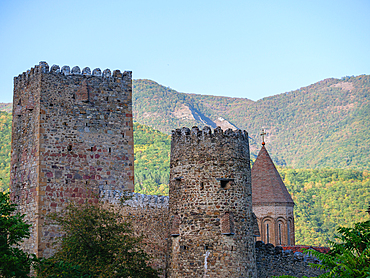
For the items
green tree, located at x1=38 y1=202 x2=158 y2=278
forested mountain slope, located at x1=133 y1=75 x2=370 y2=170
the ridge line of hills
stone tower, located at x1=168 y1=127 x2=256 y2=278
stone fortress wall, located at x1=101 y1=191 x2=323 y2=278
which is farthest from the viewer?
forested mountain slope, located at x1=133 y1=75 x2=370 y2=170

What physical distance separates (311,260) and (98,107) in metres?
10.8

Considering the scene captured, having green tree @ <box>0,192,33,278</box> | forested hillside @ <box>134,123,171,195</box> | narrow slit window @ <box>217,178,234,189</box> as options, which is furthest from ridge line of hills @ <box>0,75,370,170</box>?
green tree @ <box>0,192,33,278</box>

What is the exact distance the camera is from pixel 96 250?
64.4ft

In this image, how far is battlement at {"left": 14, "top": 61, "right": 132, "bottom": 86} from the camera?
938 inches

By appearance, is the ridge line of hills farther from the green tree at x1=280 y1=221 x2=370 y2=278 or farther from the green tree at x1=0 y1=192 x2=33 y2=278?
the green tree at x1=0 y1=192 x2=33 y2=278

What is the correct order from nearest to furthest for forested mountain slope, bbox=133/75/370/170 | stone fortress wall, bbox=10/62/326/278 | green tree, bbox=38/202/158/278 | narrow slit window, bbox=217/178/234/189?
1. green tree, bbox=38/202/158/278
2. stone fortress wall, bbox=10/62/326/278
3. narrow slit window, bbox=217/178/234/189
4. forested mountain slope, bbox=133/75/370/170

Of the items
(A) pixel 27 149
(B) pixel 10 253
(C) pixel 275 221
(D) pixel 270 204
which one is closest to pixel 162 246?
(B) pixel 10 253

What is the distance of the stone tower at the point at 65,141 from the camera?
22688 mm

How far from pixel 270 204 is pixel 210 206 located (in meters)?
20.8

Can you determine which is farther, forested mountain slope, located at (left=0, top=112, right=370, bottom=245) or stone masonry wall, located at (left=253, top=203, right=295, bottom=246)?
forested mountain slope, located at (left=0, top=112, right=370, bottom=245)

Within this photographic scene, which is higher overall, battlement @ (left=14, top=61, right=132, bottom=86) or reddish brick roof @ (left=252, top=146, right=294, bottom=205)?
battlement @ (left=14, top=61, right=132, bottom=86)

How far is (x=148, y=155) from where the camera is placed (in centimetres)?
7531

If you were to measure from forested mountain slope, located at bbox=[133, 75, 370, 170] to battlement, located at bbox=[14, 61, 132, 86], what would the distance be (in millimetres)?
101099

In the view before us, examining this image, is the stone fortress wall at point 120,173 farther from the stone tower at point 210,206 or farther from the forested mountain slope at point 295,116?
the forested mountain slope at point 295,116
